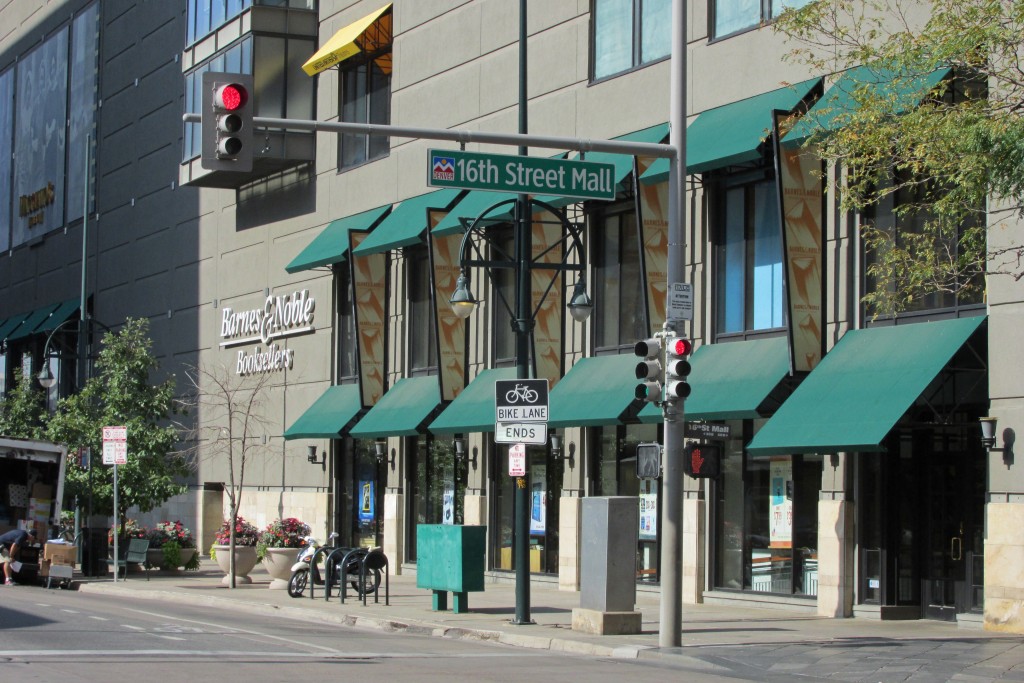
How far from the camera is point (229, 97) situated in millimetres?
14492

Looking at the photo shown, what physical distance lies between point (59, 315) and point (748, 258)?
34.7 metres

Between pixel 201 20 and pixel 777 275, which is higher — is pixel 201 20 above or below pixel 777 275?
above

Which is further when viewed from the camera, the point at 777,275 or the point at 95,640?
the point at 777,275

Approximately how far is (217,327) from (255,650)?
27159 millimetres

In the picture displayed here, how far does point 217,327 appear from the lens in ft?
140

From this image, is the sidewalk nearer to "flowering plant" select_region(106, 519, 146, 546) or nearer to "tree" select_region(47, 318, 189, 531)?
"flowering plant" select_region(106, 519, 146, 546)

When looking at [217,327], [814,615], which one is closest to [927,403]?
[814,615]

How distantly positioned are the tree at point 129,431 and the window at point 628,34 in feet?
46.1

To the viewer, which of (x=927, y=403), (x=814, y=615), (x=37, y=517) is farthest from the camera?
(x=37, y=517)

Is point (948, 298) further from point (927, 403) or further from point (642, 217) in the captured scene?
point (642, 217)

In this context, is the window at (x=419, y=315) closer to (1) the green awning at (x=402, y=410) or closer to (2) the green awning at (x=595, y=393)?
(1) the green awning at (x=402, y=410)

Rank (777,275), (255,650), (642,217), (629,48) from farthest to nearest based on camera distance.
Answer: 1. (629,48)
2. (642,217)
3. (777,275)
4. (255,650)

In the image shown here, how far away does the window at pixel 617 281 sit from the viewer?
1046 inches

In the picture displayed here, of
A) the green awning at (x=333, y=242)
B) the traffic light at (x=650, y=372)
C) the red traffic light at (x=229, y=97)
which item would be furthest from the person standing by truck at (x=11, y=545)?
the red traffic light at (x=229, y=97)
